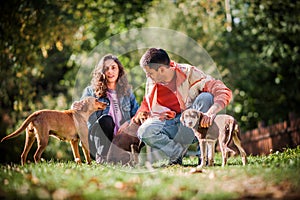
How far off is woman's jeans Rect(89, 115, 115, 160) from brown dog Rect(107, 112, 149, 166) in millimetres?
273

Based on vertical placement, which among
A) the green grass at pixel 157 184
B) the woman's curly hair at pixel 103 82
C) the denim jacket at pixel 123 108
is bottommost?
the green grass at pixel 157 184

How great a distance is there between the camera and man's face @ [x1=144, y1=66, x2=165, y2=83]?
5783 mm

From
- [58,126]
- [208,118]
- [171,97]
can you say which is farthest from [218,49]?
[208,118]

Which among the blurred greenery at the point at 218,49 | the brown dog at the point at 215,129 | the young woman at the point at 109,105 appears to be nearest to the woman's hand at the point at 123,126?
the young woman at the point at 109,105

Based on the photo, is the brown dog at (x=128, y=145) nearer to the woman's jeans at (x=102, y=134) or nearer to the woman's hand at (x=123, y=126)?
the woman's hand at (x=123, y=126)

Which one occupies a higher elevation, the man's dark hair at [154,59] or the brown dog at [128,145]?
the man's dark hair at [154,59]

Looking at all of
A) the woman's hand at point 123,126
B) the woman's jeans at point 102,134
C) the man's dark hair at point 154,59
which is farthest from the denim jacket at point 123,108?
the man's dark hair at point 154,59

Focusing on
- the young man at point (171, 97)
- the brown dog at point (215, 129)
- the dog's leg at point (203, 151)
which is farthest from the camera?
the young man at point (171, 97)

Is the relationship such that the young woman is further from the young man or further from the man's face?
the man's face

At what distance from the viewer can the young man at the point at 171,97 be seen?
565 cm

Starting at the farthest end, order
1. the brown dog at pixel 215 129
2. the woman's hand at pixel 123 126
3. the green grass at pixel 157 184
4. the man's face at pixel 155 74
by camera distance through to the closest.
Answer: the woman's hand at pixel 123 126
the man's face at pixel 155 74
the brown dog at pixel 215 129
the green grass at pixel 157 184

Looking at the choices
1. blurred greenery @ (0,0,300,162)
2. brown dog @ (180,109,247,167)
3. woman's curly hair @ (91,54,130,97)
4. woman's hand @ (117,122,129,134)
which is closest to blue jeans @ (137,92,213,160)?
woman's hand @ (117,122,129,134)

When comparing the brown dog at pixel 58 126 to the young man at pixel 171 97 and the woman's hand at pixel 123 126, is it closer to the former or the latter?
the woman's hand at pixel 123 126

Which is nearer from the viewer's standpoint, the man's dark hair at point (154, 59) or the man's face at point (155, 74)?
the man's dark hair at point (154, 59)
